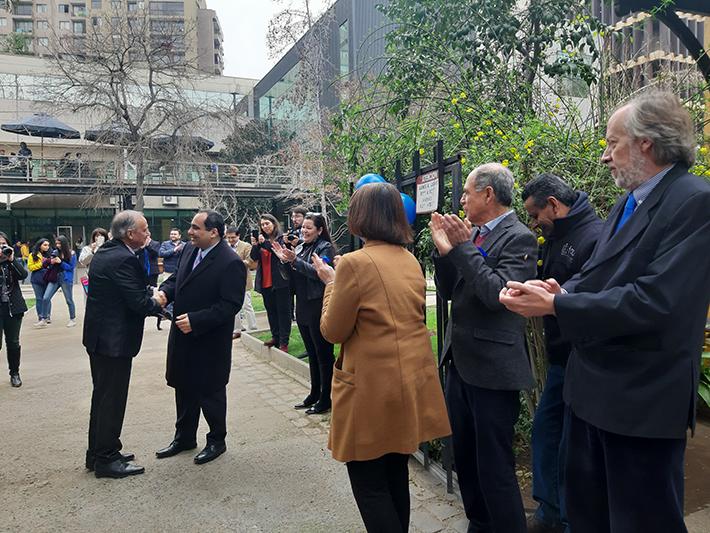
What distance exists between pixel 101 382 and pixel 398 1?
460 cm

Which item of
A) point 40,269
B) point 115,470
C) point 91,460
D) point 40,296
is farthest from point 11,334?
point 40,296

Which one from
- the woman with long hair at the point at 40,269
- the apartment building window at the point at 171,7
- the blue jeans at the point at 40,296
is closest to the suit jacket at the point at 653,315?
the woman with long hair at the point at 40,269

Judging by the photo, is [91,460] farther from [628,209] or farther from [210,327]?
[628,209]

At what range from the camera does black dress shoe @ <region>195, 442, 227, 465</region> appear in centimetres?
396

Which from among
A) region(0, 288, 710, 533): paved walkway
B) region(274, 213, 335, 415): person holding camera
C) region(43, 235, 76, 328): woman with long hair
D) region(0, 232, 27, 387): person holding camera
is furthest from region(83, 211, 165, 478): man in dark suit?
region(43, 235, 76, 328): woman with long hair

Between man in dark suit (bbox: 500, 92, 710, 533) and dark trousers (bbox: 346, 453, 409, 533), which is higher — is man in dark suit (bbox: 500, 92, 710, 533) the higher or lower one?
the higher one

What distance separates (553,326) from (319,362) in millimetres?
2590

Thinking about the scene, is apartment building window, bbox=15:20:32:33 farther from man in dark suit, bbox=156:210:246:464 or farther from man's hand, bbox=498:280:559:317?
man's hand, bbox=498:280:559:317

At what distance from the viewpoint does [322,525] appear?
307 centimetres

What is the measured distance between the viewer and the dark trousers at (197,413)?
404cm

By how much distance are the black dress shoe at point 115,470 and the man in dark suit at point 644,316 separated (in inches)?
124

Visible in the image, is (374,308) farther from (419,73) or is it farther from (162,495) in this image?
(419,73)

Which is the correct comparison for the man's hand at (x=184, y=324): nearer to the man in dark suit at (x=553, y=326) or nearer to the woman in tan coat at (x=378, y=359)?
the woman in tan coat at (x=378, y=359)

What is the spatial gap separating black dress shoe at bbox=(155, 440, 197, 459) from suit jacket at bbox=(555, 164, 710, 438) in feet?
11.0
